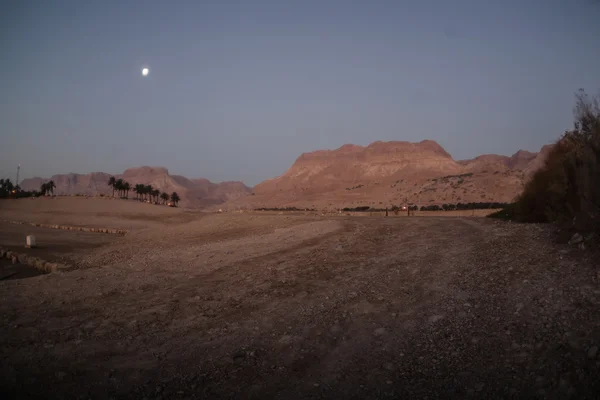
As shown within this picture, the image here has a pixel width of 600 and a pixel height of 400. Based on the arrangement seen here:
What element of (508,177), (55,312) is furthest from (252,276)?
(508,177)

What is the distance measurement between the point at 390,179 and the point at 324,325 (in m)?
111

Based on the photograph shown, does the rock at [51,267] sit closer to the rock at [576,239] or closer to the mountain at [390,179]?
the rock at [576,239]

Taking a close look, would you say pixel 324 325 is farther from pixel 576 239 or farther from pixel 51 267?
pixel 51 267

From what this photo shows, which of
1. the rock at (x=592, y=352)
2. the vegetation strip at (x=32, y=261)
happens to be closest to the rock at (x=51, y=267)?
the vegetation strip at (x=32, y=261)

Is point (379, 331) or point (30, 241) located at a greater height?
point (30, 241)

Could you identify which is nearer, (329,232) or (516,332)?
(516,332)

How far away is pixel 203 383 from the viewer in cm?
557

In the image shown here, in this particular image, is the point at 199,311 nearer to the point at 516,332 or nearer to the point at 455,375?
the point at 455,375

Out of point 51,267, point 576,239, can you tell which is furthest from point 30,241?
point 576,239

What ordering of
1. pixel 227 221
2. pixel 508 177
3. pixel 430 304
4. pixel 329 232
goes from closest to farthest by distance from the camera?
pixel 430 304 < pixel 329 232 < pixel 227 221 < pixel 508 177

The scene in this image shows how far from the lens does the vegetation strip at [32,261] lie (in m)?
15.5

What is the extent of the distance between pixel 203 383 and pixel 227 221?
21.8 meters

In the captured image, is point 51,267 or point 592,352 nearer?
point 592,352

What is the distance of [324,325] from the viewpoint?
291 inches
